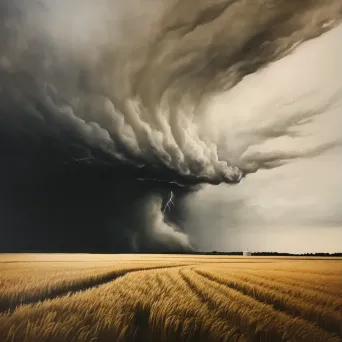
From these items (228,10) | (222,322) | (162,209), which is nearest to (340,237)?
(222,322)

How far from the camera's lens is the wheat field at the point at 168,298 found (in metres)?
2.22

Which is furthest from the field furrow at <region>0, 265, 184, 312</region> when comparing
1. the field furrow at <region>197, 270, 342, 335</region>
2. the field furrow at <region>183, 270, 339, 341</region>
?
the field furrow at <region>197, 270, 342, 335</region>

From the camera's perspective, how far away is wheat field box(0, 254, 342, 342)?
2223 millimetres

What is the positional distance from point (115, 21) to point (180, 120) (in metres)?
0.89

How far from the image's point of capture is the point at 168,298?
93.9 inches

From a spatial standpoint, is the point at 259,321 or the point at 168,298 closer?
the point at 259,321

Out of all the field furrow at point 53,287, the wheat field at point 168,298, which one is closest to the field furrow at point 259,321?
the wheat field at point 168,298

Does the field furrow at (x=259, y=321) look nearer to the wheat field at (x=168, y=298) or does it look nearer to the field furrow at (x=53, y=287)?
the wheat field at (x=168, y=298)

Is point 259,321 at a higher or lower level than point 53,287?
lower

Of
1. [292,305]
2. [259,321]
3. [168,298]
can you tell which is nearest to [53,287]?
[168,298]

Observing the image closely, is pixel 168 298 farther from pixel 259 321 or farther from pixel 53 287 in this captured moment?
pixel 53 287

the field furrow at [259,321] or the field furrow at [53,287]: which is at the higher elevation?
the field furrow at [53,287]

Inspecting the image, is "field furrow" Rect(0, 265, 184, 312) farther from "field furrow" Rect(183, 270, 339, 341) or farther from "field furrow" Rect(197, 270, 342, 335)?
"field furrow" Rect(197, 270, 342, 335)

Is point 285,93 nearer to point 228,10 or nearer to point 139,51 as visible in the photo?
point 228,10
